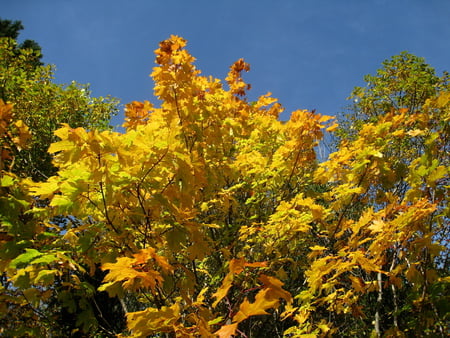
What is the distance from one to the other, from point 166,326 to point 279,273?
2274mm

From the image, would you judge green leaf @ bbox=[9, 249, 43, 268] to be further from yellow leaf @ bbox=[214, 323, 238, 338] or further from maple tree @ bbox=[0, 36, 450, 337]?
yellow leaf @ bbox=[214, 323, 238, 338]

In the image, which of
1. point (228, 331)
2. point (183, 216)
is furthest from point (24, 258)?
point (228, 331)

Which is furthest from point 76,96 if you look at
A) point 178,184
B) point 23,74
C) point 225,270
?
point 178,184

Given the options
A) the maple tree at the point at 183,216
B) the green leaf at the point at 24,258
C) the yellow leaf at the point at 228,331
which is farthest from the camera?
the maple tree at the point at 183,216

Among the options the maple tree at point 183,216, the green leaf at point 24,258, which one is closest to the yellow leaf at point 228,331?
the maple tree at point 183,216

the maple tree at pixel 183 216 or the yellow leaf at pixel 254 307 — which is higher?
the maple tree at pixel 183 216

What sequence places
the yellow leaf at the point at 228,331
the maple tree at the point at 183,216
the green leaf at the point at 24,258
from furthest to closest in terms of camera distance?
the maple tree at the point at 183,216 < the green leaf at the point at 24,258 < the yellow leaf at the point at 228,331

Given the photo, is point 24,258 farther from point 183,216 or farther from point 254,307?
point 254,307

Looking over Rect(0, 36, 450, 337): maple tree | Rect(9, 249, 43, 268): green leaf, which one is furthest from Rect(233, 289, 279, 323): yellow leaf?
Rect(9, 249, 43, 268): green leaf

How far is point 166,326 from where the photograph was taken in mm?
1803

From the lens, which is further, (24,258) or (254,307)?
(24,258)

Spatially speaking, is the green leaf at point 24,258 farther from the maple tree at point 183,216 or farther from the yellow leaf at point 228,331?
the yellow leaf at point 228,331

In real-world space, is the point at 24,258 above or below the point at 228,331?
above

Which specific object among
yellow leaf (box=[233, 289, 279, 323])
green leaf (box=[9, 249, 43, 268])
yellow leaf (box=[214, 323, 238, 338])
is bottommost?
yellow leaf (box=[214, 323, 238, 338])
